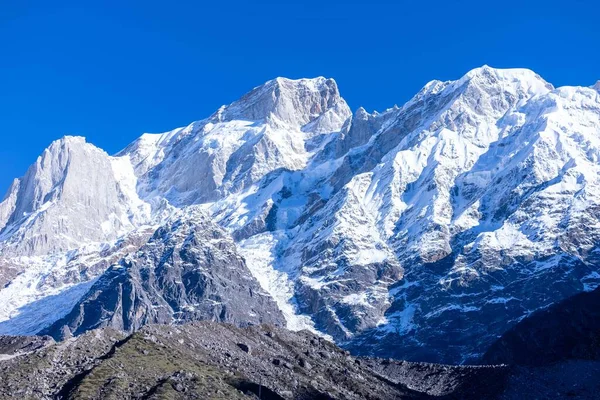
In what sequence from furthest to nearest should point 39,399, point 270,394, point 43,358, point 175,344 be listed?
point 175,344 < point 270,394 < point 43,358 < point 39,399

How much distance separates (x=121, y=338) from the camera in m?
192

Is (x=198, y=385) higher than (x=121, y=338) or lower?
lower

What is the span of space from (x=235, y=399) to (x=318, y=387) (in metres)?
38.8

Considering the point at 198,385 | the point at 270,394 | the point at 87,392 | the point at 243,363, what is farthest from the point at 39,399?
the point at 243,363

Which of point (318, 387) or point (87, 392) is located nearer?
point (87, 392)

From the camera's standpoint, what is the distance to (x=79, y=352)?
169m

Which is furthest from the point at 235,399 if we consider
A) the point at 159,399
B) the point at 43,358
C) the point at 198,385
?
the point at 43,358

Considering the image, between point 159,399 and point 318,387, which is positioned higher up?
point 318,387

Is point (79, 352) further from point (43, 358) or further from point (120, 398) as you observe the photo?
point (120, 398)

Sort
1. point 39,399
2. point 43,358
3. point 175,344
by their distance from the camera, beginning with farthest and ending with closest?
point 175,344 < point 43,358 < point 39,399

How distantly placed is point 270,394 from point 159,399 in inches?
1226

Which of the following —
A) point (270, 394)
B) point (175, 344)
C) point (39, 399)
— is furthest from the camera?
point (175, 344)

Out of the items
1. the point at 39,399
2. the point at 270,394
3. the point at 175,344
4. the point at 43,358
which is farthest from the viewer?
the point at 175,344

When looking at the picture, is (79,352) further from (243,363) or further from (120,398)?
(243,363)
